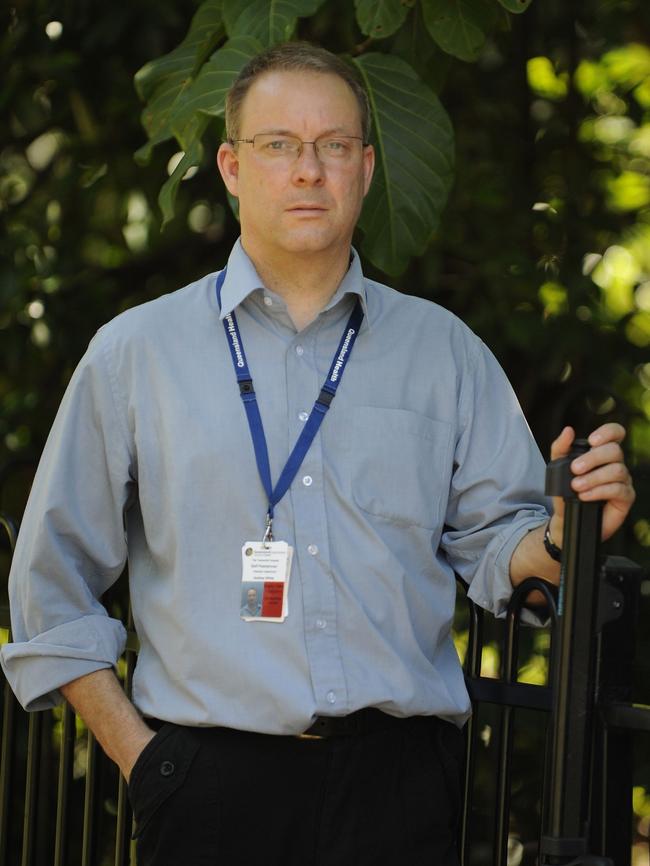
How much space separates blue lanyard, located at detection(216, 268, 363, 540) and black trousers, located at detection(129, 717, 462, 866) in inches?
13.6

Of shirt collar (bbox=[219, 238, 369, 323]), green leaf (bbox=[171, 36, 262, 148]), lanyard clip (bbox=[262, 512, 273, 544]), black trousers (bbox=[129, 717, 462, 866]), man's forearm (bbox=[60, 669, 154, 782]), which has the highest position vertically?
green leaf (bbox=[171, 36, 262, 148])

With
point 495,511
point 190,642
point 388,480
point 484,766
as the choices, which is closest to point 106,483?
point 190,642

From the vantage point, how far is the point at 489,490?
7.63ft

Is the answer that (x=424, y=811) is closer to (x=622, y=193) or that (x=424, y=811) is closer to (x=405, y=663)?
(x=405, y=663)

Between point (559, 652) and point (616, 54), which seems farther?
point (616, 54)

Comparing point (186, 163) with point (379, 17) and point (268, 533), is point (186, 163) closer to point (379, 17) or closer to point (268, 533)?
point (379, 17)

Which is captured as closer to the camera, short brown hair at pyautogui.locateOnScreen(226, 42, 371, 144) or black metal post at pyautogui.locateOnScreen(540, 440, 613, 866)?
black metal post at pyautogui.locateOnScreen(540, 440, 613, 866)

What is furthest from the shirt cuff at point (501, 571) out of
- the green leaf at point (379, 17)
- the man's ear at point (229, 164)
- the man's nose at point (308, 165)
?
the green leaf at point (379, 17)

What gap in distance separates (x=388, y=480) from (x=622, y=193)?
7.90 ft

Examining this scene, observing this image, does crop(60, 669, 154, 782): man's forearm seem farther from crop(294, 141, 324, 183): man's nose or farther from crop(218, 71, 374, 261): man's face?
crop(294, 141, 324, 183): man's nose

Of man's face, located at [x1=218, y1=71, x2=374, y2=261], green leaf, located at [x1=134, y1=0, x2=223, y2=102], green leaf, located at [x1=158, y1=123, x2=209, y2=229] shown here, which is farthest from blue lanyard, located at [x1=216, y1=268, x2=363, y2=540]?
green leaf, located at [x1=134, y1=0, x2=223, y2=102]

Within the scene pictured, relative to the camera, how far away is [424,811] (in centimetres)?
215

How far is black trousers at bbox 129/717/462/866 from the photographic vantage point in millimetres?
2088

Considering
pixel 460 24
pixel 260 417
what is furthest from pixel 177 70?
pixel 260 417
